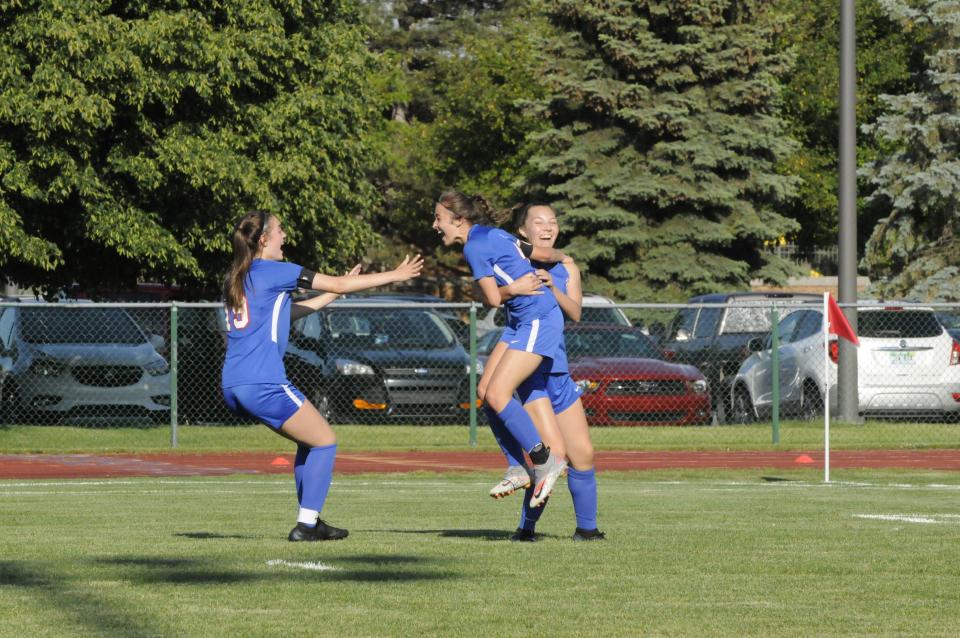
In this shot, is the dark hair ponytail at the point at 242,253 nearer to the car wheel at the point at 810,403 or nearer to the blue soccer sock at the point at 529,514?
the blue soccer sock at the point at 529,514

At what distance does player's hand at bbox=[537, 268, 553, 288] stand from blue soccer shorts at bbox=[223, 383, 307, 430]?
1487 millimetres

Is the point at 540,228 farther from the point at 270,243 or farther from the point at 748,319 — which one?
the point at 748,319

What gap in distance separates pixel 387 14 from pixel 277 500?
70.9m

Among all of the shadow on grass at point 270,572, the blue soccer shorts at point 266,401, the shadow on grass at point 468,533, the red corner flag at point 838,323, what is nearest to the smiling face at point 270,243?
the blue soccer shorts at point 266,401

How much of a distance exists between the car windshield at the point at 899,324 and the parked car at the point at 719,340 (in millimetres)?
822

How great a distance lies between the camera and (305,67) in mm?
29031

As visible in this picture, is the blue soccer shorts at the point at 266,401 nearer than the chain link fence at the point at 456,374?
Yes

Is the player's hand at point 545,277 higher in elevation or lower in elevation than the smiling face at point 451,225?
lower

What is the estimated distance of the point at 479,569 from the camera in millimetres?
8836

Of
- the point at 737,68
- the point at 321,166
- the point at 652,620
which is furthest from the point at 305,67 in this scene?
the point at 652,620

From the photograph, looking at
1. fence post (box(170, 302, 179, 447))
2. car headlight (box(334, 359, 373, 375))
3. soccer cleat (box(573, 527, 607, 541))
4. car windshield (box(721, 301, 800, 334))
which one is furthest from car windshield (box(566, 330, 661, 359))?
soccer cleat (box(573, 527, 607, 541))

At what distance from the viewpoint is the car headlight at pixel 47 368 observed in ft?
73.6

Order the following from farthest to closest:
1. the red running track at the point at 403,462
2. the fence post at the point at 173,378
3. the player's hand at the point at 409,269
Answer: the fence post at the point at 173,378, the red running track at the point at 403,462, the player's hand at the point at 409,269

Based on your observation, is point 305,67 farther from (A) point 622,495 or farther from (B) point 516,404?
(B) point 516,404
